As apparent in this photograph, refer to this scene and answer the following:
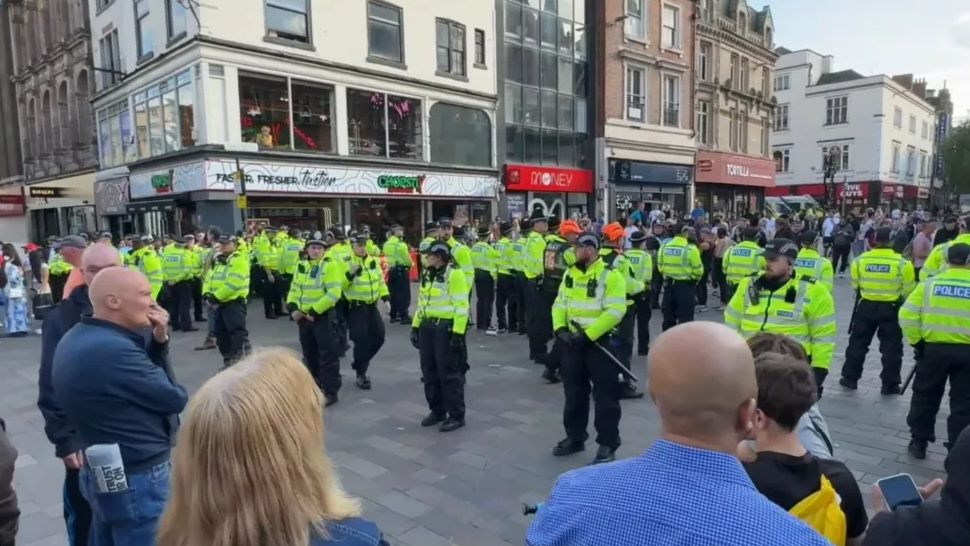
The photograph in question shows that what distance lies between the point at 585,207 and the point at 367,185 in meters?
12.3

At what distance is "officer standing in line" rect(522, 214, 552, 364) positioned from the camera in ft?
28.5

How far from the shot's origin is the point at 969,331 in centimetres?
475

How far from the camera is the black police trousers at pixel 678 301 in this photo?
9.48 metres

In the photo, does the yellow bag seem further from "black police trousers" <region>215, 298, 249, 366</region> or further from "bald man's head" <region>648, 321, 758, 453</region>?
"black police trousers" <region>215, 298, 249, 366</region>

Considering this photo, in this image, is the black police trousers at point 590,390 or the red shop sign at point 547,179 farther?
the red shop sign at point 547,179

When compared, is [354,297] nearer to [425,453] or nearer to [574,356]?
[425,453]

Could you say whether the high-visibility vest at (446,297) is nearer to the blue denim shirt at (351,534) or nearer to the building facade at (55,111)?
the blue denim shirt at (351,534)

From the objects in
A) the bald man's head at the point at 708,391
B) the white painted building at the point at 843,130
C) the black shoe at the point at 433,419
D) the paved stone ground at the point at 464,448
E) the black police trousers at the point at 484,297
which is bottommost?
the paved stone ground at the point at 464,448

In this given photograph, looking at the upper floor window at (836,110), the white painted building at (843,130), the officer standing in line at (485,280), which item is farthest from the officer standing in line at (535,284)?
the upper floor window at (836,110)

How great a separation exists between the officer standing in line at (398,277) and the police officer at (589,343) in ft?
22.9

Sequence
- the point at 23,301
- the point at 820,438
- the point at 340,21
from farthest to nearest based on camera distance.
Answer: the point at 340,21 < the point at 23,301 < the point at 820,438

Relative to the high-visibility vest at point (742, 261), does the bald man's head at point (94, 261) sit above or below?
above

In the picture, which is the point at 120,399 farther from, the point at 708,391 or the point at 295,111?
the point at 295,111

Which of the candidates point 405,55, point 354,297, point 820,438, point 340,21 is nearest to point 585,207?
point 405,55
